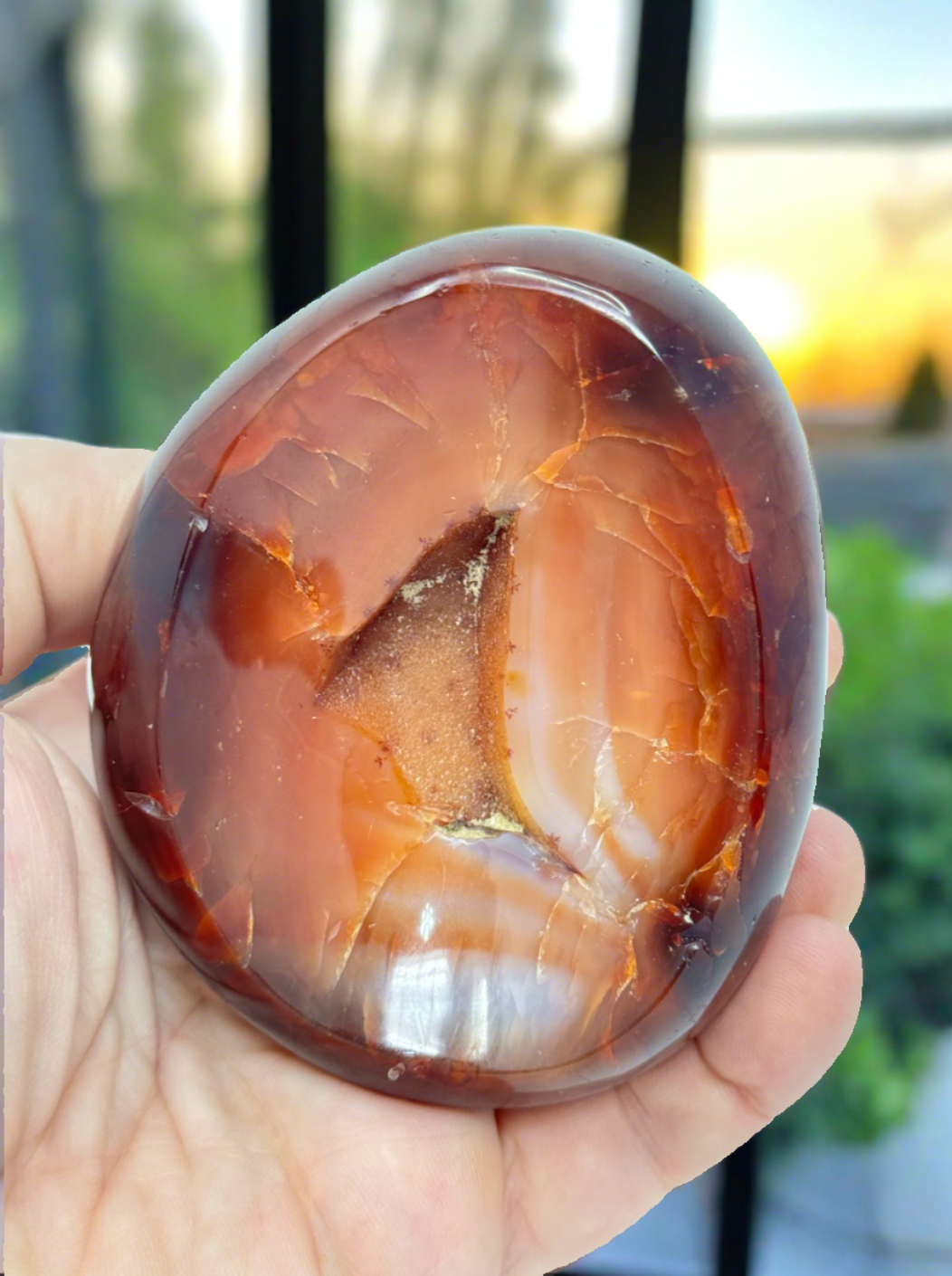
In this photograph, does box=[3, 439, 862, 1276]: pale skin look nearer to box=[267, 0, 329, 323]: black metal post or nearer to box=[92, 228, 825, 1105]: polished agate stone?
box=[92, 228, 825, 1105]: polished agate stone

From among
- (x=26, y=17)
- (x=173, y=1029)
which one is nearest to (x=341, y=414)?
(x=173, y=1029)

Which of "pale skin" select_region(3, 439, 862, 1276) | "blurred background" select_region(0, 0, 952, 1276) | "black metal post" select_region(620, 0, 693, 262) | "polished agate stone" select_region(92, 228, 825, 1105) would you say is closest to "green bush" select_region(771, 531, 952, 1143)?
"blurred background" select_region(0, 0, 952, 1276)

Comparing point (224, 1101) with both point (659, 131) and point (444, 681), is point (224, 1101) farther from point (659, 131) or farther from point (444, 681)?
point (659, 131)

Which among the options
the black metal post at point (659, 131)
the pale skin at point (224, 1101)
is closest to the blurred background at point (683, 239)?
the black metal post at point (659, 131)

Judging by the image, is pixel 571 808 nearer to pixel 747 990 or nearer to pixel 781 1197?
pixel 747 990

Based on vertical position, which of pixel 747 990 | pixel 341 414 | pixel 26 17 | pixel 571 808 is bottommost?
pixel 747 990

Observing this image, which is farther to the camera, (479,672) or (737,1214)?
(737,1214)

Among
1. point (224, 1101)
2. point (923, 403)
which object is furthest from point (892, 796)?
point (224, 1101)

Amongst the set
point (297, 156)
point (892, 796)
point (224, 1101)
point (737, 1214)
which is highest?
point (297, 156)
